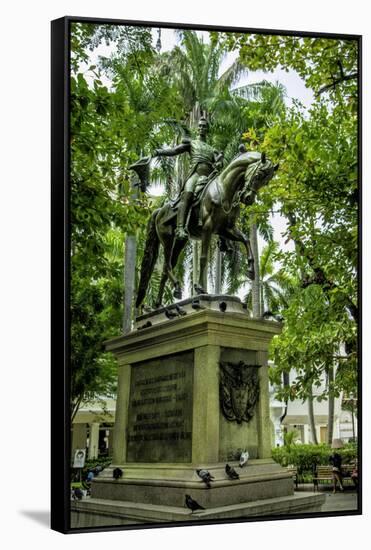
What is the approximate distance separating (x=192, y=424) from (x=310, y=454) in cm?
184

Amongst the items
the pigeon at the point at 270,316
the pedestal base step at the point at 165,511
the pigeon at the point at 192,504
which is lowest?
the pedestal base step at the point at 165,511

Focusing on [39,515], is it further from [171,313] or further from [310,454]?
[310,454]

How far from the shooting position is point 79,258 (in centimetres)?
1391

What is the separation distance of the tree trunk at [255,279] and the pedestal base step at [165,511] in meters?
2.23

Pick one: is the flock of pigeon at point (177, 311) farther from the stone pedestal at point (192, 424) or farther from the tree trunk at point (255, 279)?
the tree trunk at point (255, 279)

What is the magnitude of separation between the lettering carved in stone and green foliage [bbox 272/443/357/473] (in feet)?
3.19

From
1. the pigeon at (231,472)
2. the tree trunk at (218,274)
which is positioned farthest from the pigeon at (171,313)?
the pigeon at (231,472)

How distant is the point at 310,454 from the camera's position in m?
14.8

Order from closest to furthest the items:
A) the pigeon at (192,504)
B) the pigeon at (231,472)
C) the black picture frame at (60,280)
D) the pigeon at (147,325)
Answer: the black picture frame at (60,280)
the pigeon at (192,504)
the pigeon at (231,472)
the pigeon at (147,325)

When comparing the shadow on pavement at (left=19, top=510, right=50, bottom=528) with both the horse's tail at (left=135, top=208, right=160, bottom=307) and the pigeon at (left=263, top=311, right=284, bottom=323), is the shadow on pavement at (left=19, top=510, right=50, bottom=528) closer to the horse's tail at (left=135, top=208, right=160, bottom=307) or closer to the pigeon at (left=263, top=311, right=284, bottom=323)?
the horse's tail at (left=135, top=208, right=160, bottom=307)

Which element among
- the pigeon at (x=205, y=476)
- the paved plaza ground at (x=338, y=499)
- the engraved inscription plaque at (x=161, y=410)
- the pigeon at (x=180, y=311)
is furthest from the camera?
the paved plaza ground at (x=338, y=499)

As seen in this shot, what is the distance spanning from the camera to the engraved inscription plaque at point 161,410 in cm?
1380

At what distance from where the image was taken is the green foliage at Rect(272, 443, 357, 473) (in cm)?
1461

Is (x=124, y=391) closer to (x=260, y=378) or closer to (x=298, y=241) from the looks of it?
(x=260, y=378)
